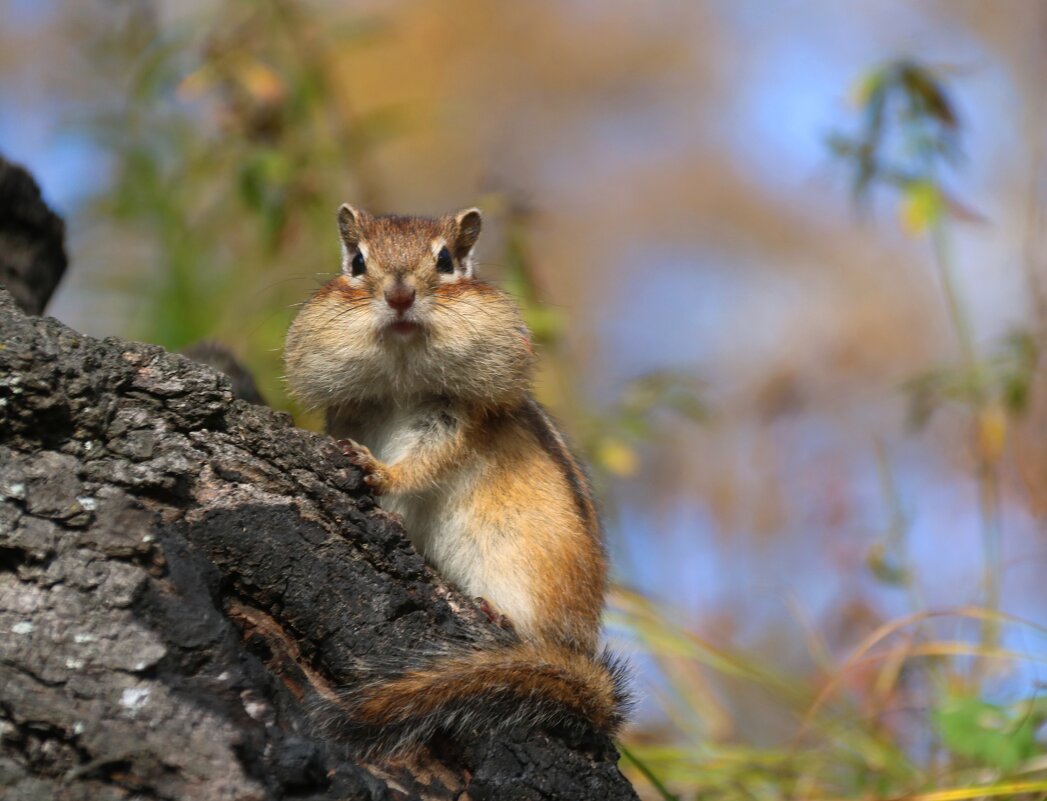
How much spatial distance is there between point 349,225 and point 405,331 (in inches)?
23.6

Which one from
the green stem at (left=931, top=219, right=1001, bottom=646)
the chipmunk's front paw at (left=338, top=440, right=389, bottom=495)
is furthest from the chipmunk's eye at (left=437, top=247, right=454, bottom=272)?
the green stem at (left=931, top=219, right=1001, bottom=646)

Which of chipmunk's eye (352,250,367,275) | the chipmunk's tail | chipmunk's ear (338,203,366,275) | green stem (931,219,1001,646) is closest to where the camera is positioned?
the chipmunk's tail

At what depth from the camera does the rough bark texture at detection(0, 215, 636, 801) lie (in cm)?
218

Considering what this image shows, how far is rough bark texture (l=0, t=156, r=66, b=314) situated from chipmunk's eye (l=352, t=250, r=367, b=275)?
130cm

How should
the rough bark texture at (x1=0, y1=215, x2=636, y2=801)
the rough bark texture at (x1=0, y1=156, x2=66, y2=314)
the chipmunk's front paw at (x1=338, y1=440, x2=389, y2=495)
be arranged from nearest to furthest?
1. the rough bark texture at (x1=0, y1=215, x2=636, y2=801)
2. the chipmunk's front paw at (x1=338, y1=440, x2=389, y2=495)
3. the rough bark texture at (x1=0, y1=156, x2=66, y2=314)

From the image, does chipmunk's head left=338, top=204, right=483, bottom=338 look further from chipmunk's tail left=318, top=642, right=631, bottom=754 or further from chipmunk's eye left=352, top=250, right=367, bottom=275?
chipmunk's tail left=318, top=642, right=631, bottom=754

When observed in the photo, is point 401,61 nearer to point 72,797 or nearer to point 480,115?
point 480,115

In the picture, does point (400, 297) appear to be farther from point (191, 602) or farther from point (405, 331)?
point (191, 602)

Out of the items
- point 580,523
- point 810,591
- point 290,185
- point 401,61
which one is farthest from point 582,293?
point 580,523

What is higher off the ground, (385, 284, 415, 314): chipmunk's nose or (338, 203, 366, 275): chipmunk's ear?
(338, 203, 366, 275): chipmunk's ear

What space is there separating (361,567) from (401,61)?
637 inches

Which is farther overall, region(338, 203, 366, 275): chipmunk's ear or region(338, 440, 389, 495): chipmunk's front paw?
region(338, 203, 366, 275): chipmunk's ear

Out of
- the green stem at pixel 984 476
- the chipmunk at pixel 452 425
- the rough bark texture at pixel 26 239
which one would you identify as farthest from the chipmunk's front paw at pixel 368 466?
the green stem at pixel 984 476

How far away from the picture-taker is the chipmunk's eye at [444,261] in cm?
358
